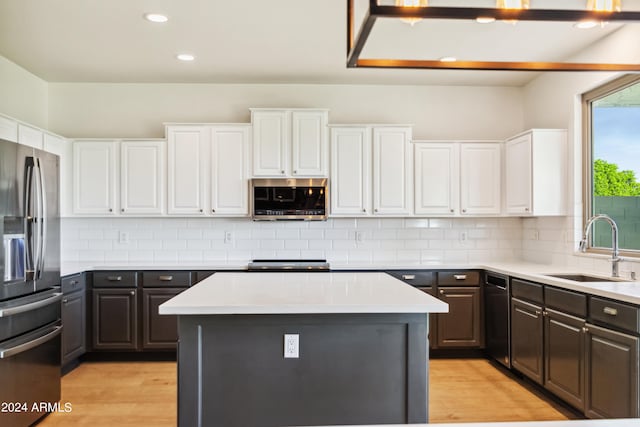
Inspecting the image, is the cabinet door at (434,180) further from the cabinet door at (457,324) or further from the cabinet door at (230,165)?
the cabinet door at (230,165)

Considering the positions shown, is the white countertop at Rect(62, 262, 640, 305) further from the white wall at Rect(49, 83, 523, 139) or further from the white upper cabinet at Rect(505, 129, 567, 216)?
the white wall at Rect(49, 83, 523, 139)

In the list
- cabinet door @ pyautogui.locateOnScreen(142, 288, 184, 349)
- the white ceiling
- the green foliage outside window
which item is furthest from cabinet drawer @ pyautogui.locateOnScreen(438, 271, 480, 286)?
cabinet door @ pyautogui.locateOnScreen(142, 288, 184, 349)

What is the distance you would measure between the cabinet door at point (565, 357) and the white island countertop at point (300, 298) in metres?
1.25

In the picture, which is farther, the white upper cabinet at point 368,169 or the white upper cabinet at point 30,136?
the white upper cabinet at point 368,169

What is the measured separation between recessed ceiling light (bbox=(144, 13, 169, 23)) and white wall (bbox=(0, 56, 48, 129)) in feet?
5.75

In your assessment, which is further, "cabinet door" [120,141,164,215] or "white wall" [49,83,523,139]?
"white wall" [49,83,523,139]

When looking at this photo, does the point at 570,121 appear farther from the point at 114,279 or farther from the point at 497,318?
the point at 114,279

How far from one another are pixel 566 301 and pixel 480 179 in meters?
1.88

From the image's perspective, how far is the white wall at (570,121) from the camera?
3545mm

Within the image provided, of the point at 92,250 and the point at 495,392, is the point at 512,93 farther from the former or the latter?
the point at 92,250

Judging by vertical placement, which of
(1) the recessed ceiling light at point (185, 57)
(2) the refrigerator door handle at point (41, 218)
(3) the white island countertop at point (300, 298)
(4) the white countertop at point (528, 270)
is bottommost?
(4) the white countertop at point (528, 270)

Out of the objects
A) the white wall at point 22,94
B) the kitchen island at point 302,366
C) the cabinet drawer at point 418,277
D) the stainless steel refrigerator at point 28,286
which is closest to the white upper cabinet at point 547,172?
the cabinet drawer at point 418,277

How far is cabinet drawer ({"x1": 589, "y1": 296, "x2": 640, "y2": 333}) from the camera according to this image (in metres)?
2.46

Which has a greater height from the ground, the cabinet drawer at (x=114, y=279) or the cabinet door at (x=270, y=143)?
the cabinet door at (x=270, y=143)
